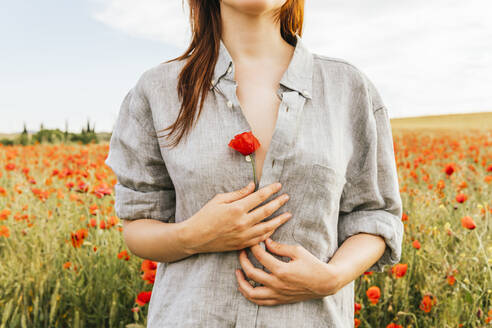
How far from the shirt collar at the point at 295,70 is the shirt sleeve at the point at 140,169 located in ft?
0.72

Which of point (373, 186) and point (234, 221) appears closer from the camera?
point (234, 221)

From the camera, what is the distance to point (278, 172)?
0.92 m

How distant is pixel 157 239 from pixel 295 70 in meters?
0.55

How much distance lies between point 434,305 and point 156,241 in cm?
160

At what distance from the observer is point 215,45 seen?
1098 mm

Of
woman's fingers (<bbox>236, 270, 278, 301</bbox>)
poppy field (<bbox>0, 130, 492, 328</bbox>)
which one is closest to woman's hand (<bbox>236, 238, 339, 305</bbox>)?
woman's fingers (<bbox>236, 270, 278, 301</bbox>)

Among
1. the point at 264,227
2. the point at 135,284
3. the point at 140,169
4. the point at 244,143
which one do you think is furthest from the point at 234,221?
the point at 135,284

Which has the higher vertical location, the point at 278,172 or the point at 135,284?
the point at 278,172

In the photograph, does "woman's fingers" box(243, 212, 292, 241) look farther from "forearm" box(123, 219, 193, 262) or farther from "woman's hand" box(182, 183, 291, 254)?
"forearm" box(123, 219, 193, 262)

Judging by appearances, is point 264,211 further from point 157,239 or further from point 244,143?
point 157,239

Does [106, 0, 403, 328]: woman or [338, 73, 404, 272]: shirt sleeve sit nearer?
[106, 0, 403, 328]: woman

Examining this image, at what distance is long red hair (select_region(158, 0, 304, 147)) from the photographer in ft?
3.22

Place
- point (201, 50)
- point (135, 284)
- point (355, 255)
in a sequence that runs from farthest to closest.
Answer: point (135, 284) → point (201, 50) → point (355, 255)

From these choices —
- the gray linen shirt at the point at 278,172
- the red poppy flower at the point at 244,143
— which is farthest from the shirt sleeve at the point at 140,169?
the red poppy flower at the point at 244,143
